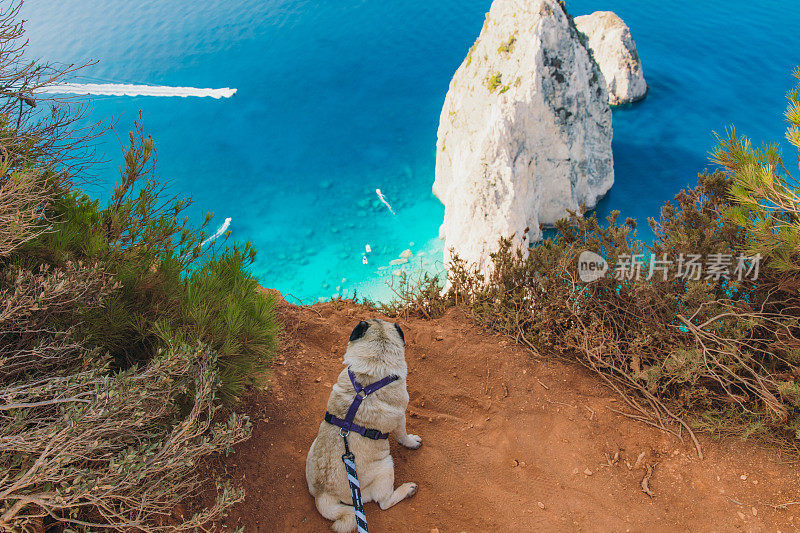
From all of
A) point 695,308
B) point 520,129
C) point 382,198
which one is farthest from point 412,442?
point 382,198

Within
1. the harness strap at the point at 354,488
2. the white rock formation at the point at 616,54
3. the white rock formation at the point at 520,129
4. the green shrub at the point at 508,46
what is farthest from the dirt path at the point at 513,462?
the white rock formation at the point at 616,54

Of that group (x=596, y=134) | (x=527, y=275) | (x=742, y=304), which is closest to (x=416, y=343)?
(x=527, y=275)

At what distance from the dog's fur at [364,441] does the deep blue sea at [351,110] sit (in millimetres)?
18161

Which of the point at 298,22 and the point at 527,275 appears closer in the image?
the point at 527,275

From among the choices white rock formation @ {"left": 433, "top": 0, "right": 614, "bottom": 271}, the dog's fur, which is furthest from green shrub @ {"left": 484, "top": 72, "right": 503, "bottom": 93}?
the dog's fur

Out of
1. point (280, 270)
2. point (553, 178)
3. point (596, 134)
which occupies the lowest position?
point (280, 270)

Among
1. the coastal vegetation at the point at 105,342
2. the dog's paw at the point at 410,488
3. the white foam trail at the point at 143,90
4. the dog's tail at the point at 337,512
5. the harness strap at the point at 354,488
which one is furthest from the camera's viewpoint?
the white foam trail at the point at 143,90

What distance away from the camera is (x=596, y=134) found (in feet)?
84.2

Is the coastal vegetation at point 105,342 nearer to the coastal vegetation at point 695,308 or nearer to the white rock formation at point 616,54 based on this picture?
the coastal vegetation at point 695,308

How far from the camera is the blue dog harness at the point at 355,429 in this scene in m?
3.27

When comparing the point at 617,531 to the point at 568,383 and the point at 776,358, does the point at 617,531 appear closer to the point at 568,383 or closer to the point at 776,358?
the point at 568,383

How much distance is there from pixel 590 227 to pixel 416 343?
8.22 feet

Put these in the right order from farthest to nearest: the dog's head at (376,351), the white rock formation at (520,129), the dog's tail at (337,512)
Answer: the white rock formation at (520,129) → the dog's head at (376,351) → the dog's tail at (337,512)

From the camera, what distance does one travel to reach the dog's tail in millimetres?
3389
